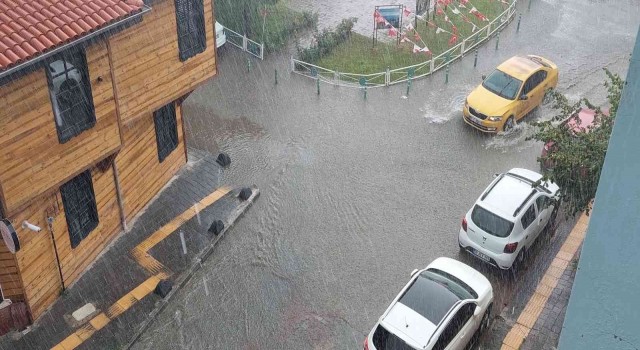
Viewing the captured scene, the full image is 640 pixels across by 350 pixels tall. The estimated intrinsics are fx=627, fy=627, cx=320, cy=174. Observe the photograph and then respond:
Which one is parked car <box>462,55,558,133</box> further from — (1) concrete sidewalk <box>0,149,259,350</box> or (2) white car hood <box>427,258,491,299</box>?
(1) concrete sidewalk <box>0,149,259,350</box>

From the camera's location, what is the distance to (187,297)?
570 inches

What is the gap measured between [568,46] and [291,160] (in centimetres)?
1417

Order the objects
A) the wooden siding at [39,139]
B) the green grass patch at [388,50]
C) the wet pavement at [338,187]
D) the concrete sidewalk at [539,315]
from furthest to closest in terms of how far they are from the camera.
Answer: the green grass patch at [388,50] → the wet pavement at [338,187] → the concrete sidewalk at [539,315] → the wooden siding at [39,139]

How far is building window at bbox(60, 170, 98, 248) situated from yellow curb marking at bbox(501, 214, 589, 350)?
31.8ft

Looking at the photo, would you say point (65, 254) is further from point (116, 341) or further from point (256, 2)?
point (256, 2)

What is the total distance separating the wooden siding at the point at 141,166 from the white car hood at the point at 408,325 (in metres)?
7.46

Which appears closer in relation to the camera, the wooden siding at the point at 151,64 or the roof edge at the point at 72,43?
the roof edge at the point at 72,43

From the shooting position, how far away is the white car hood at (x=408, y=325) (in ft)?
39.5

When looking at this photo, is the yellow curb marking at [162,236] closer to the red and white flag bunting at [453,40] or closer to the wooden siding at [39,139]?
the wooden siding at [39,139]

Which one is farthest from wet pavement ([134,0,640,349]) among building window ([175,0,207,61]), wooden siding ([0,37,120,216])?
building window ([175,0,207,61])

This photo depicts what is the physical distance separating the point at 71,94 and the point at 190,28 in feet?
14.0

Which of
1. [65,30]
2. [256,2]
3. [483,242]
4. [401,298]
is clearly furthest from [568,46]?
[65,30]

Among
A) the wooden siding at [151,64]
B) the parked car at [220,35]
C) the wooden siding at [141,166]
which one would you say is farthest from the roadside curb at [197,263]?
the parked car at [220,35]

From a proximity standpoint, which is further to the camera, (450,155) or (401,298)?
(450,155)
